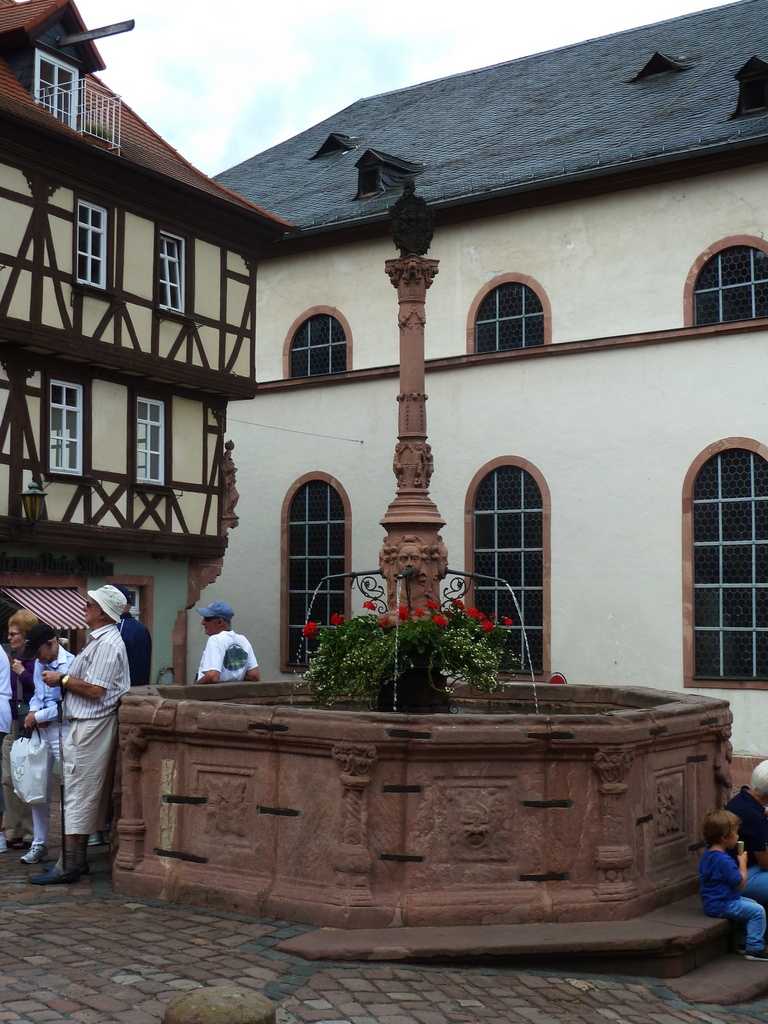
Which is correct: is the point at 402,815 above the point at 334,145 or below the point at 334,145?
below

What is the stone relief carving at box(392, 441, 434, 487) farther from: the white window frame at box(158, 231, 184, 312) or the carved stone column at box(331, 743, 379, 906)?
the white window frame at box(158, 231, 184, 312)

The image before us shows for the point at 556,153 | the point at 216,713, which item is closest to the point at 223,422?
the point at 556,153

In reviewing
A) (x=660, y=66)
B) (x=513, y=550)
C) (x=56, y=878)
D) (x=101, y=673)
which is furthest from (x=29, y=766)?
(x=660, y=66)

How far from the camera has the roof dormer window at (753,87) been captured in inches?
738

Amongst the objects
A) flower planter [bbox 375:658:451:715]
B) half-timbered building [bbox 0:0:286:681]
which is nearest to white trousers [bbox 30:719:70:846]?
flower planter [bbox 375:658:451:715]

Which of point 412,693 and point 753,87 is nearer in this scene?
point 412,693

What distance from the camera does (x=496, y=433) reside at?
20.9m

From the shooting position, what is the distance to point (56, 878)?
7.90 m

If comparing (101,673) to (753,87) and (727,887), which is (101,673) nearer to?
(727,887)

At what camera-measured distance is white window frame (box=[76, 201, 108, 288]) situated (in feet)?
60.9

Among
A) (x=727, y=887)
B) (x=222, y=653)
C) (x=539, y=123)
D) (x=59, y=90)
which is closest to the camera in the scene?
(x=727, y=887)

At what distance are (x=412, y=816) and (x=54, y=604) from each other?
12.2m

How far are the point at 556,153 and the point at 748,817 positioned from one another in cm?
1514

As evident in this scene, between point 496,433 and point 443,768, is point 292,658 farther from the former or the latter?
point 443,768
